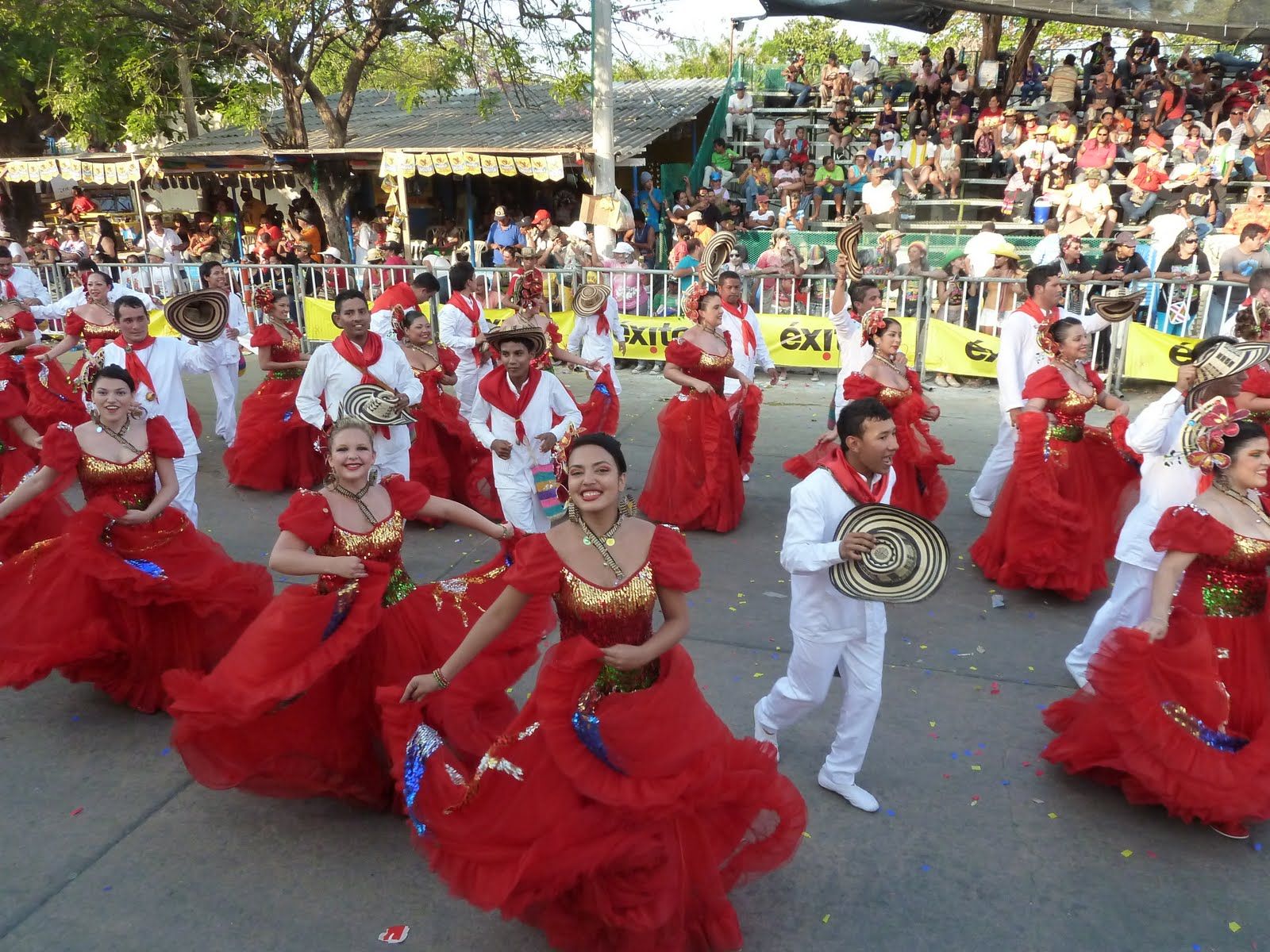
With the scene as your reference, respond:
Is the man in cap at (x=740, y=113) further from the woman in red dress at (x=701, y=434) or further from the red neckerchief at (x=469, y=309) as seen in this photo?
the woman in red dress at (x=701, y=434)

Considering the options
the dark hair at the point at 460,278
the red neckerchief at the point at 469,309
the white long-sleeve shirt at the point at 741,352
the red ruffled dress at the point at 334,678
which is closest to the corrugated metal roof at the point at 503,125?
the dark hair at the point at 460,278

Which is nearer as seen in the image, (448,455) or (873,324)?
(873,324)

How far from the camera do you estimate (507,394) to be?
6.31 m

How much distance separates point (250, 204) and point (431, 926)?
77.2ft

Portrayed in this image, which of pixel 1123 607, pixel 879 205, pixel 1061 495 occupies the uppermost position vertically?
pixel 879 205

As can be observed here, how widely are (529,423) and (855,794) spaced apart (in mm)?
3140

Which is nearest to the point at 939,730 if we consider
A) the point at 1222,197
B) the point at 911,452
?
the point at 911,452

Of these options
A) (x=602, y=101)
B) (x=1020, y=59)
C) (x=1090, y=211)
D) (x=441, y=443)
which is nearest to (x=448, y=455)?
(x=441, y=443)

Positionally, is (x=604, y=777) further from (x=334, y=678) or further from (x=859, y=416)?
(x=859, y=416)

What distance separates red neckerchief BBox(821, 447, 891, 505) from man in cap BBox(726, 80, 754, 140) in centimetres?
1940

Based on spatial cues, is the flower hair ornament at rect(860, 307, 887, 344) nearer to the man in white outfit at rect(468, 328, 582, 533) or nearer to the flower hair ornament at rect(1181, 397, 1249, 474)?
the man in white outfit at rect(468, 328, 582, 533)

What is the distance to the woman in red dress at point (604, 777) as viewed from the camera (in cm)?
303

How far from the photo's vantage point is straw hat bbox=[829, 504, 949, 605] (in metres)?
3.56

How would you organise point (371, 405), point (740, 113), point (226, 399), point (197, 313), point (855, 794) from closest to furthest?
point (855, 794)
point (371, 405)
point (197, 313)
point (226, 399)
point (740, 113)
